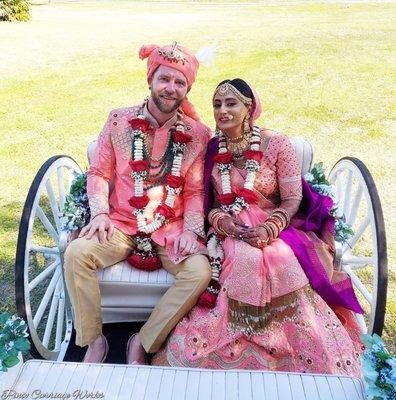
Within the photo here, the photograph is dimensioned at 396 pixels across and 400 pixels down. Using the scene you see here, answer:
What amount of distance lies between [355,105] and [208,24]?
10.5 meters

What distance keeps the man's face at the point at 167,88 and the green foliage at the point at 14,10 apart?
1716 cm

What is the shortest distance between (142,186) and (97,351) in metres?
1.02

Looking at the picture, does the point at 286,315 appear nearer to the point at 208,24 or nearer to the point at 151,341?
the point at 151,341

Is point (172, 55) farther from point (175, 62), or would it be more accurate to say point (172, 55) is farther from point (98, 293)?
point (98, 293)

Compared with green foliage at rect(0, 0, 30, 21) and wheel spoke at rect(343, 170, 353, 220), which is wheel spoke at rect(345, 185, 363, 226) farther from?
green foliage at rect(0, 0, 30, 21)

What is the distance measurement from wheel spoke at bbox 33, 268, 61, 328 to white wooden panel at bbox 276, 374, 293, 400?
1.53m

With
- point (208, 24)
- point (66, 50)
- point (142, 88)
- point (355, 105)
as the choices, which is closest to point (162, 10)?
point (208, 24)

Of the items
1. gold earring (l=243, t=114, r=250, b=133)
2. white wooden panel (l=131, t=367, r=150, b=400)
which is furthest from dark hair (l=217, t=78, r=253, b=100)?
white wooden panel (l=131, t=367, r=150, b=400)

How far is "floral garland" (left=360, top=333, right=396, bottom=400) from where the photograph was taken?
1.66 meters

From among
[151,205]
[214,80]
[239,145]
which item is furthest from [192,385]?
[214,80]

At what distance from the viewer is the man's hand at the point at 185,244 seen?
2852 mm

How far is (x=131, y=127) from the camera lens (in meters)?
3.11

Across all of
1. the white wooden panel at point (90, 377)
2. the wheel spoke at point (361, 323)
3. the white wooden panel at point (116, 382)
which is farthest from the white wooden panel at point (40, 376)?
the wheel spoke at point (361, 323)

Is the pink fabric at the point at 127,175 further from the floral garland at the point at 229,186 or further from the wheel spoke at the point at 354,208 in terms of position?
the wheel spoke at the point at 354,208
